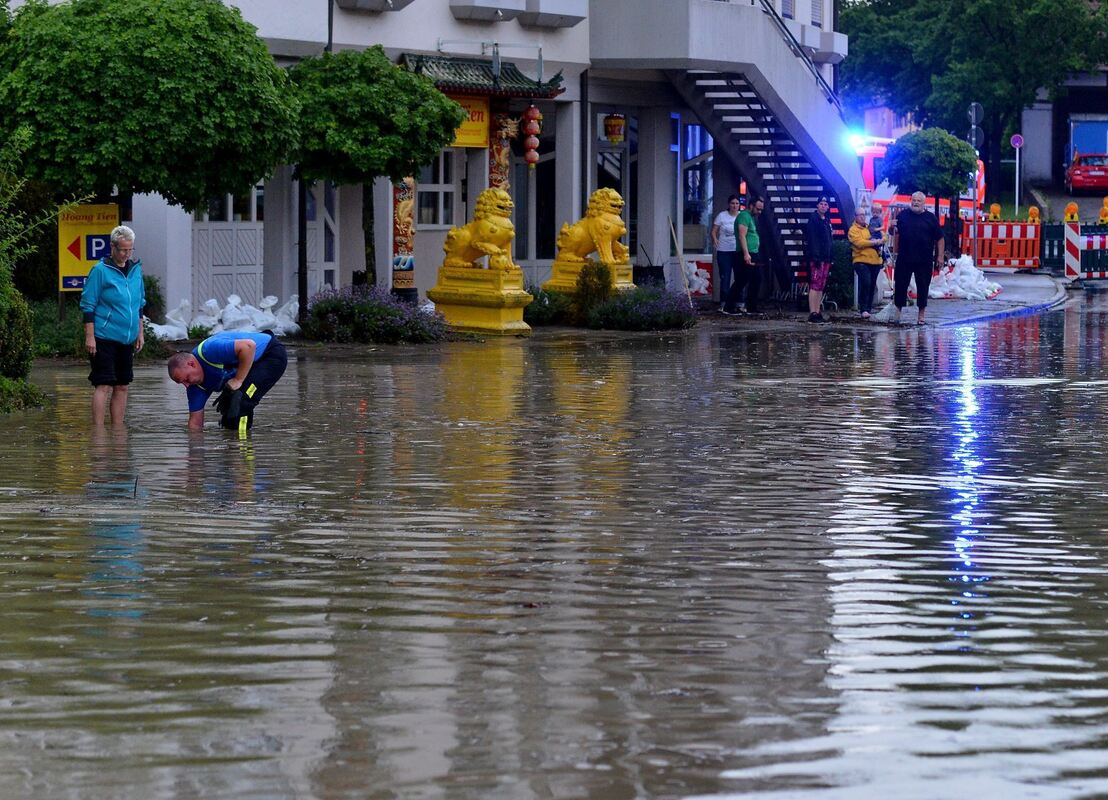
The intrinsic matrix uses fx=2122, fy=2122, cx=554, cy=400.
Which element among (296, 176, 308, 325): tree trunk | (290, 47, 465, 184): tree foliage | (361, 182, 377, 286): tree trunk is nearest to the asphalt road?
(296, 176, 308, 325): tree trunk

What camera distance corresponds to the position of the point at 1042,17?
7162 cm

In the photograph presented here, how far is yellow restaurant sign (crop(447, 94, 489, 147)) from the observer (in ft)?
94.6

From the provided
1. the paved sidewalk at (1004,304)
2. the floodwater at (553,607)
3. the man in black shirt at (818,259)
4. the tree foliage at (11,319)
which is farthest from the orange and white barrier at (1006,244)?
the tree foliage at (11,319)

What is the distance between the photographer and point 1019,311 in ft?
104

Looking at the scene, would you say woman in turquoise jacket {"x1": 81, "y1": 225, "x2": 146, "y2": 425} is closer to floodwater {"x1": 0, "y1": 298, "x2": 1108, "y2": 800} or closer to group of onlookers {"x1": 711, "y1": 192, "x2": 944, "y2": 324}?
floodwater {"x1": 0, "y1": 298, "x2": 1108, "y2": 800}

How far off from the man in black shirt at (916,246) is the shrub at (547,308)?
4336mm

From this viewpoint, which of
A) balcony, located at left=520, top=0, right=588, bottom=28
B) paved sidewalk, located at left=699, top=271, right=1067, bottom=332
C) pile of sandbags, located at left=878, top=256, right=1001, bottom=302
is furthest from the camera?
pile of sandbags, located at left=878, top=256, right=1001, bottom=302

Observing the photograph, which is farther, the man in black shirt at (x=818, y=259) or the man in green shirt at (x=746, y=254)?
the man in green shirt at (x=746, y=254)

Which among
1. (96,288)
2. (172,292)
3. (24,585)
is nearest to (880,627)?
(24,585)

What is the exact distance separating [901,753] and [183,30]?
1642cm

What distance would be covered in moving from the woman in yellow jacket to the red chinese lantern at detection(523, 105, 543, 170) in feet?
15.2

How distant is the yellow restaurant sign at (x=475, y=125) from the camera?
2883 cm

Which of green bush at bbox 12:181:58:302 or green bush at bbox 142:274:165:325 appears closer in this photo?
green bush at bbox 12:181:58:302

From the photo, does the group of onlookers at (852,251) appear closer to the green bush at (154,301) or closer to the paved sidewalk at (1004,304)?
the paved sidewalk at (1004,304)
